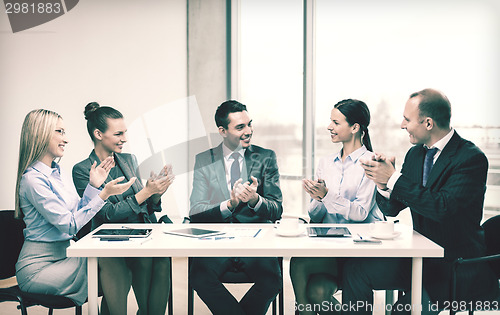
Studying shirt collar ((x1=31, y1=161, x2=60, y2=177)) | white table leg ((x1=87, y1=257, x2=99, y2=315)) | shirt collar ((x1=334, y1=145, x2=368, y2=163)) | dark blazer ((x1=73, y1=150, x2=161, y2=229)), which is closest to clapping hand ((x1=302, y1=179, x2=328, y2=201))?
shirt collar ((x1=334, y1=145, x2=368, y2=163))

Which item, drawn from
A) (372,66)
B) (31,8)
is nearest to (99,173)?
(372,66)

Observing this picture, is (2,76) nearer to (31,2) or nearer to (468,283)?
(31,2)

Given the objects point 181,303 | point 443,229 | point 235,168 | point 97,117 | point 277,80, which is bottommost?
point 181,303

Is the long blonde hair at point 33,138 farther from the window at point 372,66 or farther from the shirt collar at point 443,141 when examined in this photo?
the window at point 372,66

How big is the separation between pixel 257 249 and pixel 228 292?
64 centimetres

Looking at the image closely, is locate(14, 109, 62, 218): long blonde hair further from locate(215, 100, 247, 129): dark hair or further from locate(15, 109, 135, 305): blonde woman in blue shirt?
locate(215, 100, 247, 129): dark hair

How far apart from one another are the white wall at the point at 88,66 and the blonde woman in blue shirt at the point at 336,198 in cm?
254

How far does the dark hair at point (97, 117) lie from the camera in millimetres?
3459

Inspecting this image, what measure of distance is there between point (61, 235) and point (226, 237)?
85cm

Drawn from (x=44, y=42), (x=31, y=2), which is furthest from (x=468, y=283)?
(x=31, y=2)

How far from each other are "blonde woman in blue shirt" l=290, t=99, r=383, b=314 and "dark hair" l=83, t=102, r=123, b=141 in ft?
4.32

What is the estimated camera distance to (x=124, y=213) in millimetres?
3271

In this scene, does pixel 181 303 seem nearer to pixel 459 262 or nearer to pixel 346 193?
pixel 346 193

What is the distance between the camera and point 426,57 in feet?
15.7
